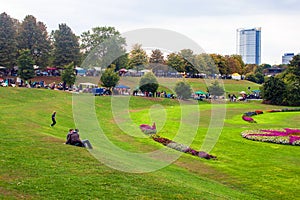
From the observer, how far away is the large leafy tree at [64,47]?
3930 inches

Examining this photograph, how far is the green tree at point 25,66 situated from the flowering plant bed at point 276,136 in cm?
5200

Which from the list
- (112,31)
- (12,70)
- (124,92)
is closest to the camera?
(124,92)

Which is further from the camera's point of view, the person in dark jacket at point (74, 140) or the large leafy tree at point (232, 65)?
the large leafy tree at point (232, 65)

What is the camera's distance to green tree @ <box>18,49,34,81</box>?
77.6 metres

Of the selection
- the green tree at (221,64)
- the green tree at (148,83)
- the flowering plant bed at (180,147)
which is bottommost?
the flowering plant bed at (180,147)

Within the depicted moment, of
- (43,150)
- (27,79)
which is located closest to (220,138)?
(43,150)

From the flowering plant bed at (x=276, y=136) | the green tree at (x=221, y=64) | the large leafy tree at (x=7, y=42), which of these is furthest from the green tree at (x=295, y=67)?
the large leafy tree at (x=7, y=42)

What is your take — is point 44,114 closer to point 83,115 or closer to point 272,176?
point 83,115

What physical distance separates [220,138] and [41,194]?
24571 millimetres

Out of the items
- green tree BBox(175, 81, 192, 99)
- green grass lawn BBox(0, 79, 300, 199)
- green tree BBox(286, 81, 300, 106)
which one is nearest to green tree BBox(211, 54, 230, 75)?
green tree BBox(286, 81, 300, 106)

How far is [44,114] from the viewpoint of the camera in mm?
39906

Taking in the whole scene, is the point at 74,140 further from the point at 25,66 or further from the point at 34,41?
the point at 34,41

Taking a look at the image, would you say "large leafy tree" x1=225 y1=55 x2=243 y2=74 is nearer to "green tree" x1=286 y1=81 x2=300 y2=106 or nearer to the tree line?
the tree line

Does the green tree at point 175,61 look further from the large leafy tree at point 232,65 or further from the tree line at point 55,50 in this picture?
the large leafy tree at point 232,65
